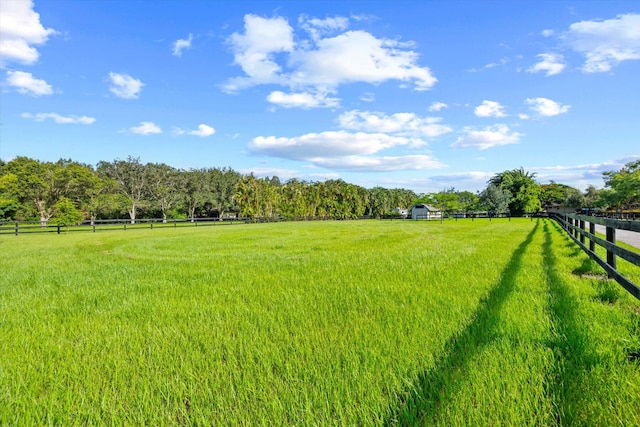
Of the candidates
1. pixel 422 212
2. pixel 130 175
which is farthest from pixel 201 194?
pixel 422 212

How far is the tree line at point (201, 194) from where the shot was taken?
57594 millimetres

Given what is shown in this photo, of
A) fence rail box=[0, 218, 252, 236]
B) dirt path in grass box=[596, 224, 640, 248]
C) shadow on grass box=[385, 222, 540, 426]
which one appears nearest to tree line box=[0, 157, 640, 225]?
fence rail box=[0, 218, 252, 236]

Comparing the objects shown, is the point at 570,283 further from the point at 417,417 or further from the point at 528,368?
the point at 417,417

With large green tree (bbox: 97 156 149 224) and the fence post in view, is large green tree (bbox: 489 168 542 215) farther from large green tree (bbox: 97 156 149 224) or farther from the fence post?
large green tree (bbox: 97 156 149 224)

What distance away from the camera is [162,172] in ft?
270

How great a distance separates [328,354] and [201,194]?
87.4m

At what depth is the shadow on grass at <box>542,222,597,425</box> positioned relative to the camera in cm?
237

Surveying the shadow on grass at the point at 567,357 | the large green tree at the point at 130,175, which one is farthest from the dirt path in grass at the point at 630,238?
the large green tree at the point at 130,175

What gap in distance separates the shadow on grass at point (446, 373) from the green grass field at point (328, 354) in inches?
0.6

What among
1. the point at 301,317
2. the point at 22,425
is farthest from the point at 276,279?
the point at 22,425

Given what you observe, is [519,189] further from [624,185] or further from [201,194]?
[201,194]

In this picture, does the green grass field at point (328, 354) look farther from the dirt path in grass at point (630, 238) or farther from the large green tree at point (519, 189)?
the large green tree at point (519, 189)

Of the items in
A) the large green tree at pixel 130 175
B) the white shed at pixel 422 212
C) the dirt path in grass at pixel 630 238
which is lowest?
the dirt path in grass at pixel 630 238

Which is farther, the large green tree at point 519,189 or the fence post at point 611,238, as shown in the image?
the large green tree at point 519,189
